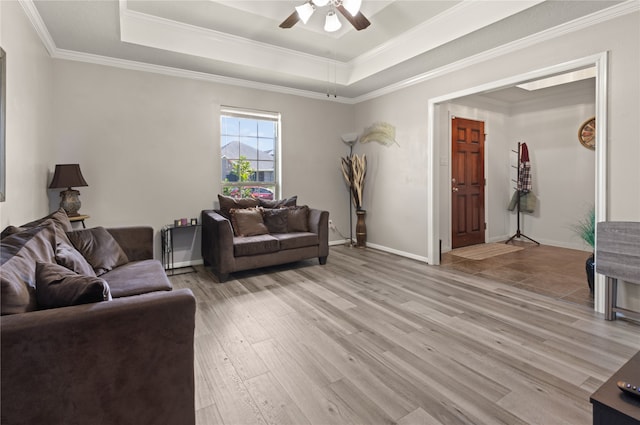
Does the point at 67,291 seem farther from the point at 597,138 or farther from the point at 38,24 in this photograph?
the point at 597,138

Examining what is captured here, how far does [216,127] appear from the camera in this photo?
443 centimetres

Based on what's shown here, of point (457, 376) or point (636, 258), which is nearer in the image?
point (457, 376)

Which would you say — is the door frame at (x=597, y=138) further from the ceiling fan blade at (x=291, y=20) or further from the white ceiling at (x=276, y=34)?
the ceiling fan blade at (x=291, y=20)

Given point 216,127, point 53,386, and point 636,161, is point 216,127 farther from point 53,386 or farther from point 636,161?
point 636,161

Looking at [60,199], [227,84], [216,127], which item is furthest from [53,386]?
[227,84]

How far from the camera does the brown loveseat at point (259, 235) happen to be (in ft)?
11.9

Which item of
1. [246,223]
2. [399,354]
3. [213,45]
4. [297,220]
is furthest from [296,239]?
[213,45]

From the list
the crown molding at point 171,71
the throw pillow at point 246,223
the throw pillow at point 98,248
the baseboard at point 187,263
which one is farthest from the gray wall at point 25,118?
the throw pillow at point 246,223

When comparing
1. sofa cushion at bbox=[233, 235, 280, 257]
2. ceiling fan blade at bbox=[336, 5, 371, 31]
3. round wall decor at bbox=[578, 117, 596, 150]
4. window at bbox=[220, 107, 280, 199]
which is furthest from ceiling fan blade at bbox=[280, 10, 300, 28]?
round wall decor at bbox=[578, 117, 596, 150]

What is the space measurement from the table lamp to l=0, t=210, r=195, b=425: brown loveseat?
2101 millimetres

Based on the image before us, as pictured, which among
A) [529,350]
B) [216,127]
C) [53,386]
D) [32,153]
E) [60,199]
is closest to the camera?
[53,386]

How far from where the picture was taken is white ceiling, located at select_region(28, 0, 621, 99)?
2.85m

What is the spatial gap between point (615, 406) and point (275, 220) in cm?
372

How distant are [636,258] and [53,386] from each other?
3541 mm
